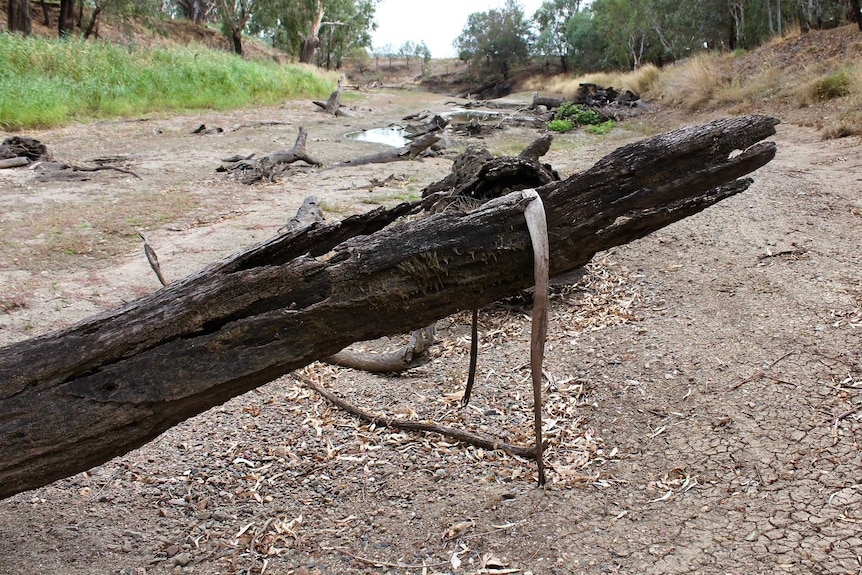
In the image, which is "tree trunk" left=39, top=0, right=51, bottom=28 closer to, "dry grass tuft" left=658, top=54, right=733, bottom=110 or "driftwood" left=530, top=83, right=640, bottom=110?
"driftwood" left=530, top=83, right=640, bottom=110

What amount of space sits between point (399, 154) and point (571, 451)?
929 centimetres

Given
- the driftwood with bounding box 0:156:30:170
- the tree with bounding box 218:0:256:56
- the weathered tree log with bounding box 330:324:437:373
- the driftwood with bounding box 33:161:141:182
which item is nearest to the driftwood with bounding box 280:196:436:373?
the weathered tree log with bounding box 330:324:437:373

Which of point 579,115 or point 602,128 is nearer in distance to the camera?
point 602,128

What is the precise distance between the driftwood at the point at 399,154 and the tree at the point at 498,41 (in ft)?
121

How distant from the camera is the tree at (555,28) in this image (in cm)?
4403

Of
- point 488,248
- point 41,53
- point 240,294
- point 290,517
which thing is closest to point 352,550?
point 290,517

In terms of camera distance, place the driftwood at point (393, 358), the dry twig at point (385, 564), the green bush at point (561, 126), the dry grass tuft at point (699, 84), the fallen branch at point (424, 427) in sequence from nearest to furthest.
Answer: the dry twig at point (385, 564), the fallen branch at point (424, 427), the driftwood at point (393, 358), the dry grass tuft at point (699, 84), the green bush at point (561, 126)

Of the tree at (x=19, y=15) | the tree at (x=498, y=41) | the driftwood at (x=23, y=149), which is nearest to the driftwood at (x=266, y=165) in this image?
the driftwood at (x=23, y=149)

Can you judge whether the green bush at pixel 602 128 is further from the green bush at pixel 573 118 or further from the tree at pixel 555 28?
the tree at pixel 555 28

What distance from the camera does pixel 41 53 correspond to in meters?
15.7

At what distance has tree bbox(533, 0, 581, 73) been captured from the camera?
144 feet

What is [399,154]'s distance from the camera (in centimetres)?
1166

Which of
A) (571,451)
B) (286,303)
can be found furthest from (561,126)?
(286,303)

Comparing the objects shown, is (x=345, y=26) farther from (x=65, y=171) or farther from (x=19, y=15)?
(x=65, y=171)
